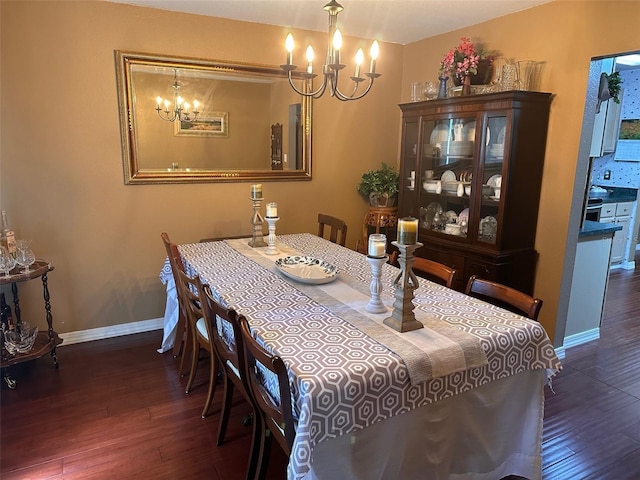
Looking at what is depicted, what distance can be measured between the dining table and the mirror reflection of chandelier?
1.77 metres

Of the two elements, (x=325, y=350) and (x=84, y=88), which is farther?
(x=84, y=88)

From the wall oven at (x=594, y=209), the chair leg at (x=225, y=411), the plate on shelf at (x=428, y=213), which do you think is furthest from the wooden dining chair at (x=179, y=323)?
the wall oven at (x=594, y=209)

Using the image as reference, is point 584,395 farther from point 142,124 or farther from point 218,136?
point 142,124

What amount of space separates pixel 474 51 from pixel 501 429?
8.63ft

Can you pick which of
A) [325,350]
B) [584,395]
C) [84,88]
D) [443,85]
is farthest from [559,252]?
[84,88]

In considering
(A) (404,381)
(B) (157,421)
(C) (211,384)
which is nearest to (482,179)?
(A) (404,381)

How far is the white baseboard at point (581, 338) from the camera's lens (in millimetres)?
3329

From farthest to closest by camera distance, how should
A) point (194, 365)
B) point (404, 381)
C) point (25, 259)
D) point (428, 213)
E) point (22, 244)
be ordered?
point (428, 213) < point (22, 244) < point (25, 259) < point (194, 365) < point (404, 381)

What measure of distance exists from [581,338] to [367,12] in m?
2.98

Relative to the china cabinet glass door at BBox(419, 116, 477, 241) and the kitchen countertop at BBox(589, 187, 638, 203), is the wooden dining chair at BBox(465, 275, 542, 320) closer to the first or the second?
the china cabinet glass door at BBox(419, 116, 477, 241)

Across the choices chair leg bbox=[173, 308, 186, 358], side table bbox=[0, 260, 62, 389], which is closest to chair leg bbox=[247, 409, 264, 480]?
chair leg bbox=[173, 308, 186, 358]

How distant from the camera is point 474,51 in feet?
10.6

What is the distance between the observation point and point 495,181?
10.1 feet

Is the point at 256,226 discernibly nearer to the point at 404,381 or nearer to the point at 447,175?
the point at 447,175
